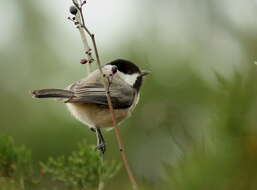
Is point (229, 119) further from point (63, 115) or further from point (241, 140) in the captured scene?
point (63, 115)

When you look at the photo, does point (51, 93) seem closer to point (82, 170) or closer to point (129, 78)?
point (129, 78)

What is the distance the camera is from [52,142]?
1973 millimetres

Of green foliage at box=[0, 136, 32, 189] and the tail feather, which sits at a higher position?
green foliage at box=[0, 136, 32, 189]

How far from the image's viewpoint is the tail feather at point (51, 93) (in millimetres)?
1977

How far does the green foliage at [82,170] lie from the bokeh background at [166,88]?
0.17 feet

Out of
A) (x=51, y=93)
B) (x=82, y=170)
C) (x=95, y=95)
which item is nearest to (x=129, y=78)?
(x=95, y=95)

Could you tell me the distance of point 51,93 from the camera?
84.0 inches

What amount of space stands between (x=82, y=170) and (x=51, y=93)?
119 cm

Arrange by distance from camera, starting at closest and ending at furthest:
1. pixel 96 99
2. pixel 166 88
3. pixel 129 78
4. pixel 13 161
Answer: pixel 13 161
pixel 166 88
pixel 96 99
pixel 129 78

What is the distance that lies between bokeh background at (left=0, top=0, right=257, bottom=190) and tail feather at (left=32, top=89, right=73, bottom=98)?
0.08 meters

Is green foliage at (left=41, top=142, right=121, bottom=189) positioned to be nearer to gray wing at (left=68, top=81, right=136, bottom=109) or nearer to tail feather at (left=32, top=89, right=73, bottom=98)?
tail feather at (left=32, top=89, right=73, bottom=98)

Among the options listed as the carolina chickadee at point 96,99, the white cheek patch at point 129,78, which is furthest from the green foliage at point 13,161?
the white cheek patch at point 129,78

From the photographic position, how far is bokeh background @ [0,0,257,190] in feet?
1.61

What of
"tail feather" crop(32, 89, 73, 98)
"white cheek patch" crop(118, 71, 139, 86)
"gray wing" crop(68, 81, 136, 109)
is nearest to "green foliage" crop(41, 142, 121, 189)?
"tail feather" crop(32, 89, 73, 98)
